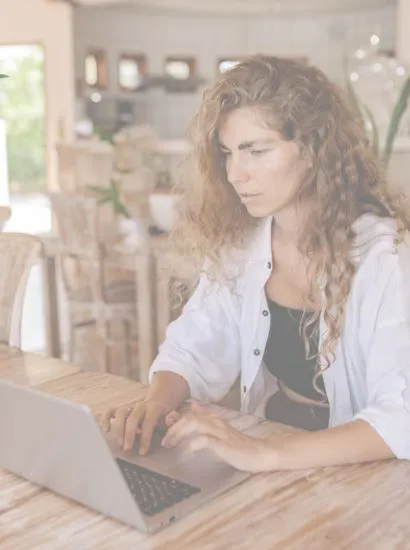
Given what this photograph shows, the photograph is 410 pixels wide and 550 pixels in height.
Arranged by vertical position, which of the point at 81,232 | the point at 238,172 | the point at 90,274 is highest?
the point at 238,172

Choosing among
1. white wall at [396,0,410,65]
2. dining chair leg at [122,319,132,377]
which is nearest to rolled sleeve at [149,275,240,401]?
dining chair leg at [122,319,132,377]

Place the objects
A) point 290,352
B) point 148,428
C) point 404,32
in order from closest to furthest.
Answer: point 148,428 < point 290,352 < point 404,32

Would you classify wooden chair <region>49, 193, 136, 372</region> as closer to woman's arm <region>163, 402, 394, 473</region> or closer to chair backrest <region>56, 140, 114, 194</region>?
chair backrest <region>56, 140, 114, 194</region>

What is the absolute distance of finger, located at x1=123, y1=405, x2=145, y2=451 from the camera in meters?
1.28

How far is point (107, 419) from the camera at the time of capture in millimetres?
1352

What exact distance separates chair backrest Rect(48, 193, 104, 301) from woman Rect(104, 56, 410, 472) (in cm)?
193

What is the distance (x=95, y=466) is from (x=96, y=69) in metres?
7.99

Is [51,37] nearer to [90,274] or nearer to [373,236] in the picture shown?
[90,274]

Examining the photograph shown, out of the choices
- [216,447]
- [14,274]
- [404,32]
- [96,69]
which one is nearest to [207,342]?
[216,447]

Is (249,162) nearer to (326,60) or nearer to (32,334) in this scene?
(32,334)

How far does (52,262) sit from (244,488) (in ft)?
8.55

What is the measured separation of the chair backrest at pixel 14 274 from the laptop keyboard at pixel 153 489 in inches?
37.0

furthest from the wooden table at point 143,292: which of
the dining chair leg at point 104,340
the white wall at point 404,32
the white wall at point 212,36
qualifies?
the white wall at point 212,36

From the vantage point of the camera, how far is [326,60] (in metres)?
8.95
